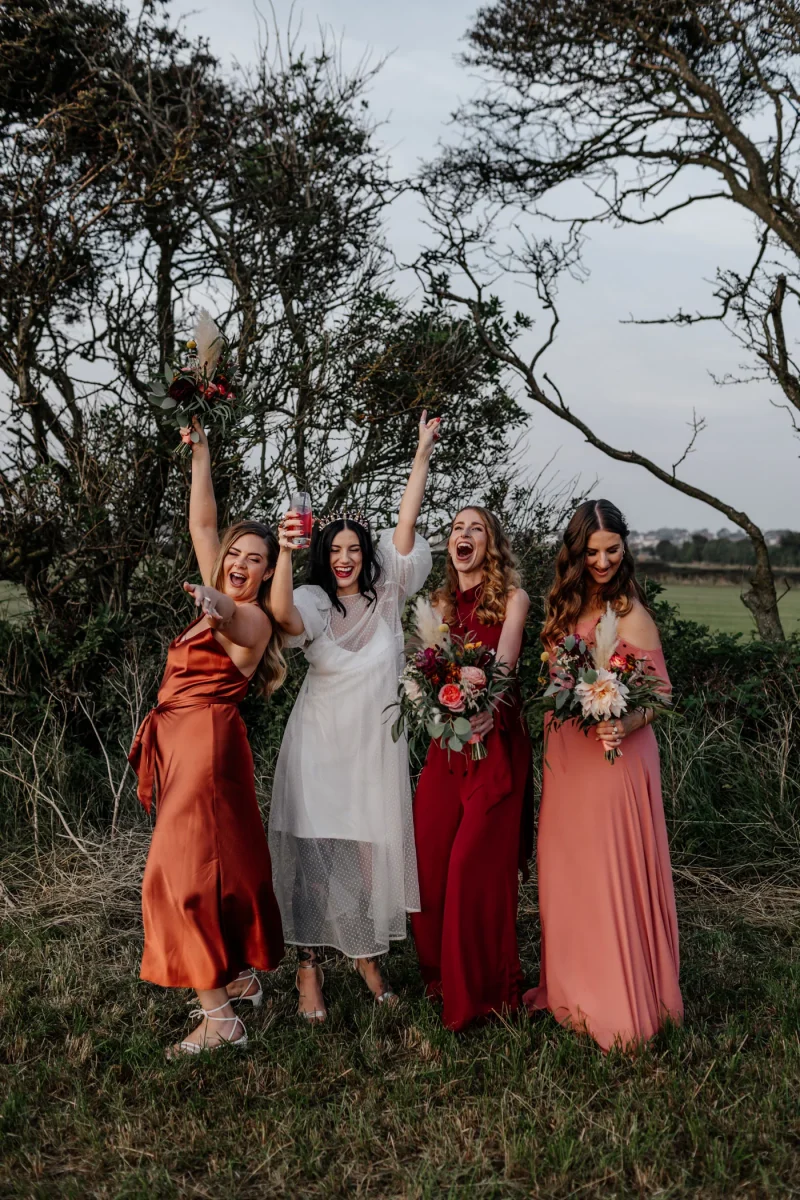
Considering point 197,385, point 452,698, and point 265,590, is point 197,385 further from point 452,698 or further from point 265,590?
point 452,698

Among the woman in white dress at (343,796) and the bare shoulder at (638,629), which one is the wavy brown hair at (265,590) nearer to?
the woman in white dress at (343,796)

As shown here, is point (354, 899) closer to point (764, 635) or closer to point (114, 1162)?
point (114, 1162)

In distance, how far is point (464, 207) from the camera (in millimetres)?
9859

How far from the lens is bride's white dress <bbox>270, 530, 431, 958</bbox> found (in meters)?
4.68

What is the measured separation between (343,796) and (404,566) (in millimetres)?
1123

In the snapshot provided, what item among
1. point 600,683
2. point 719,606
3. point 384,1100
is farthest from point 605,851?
point 719,606

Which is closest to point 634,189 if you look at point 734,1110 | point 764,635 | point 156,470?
point 764,635

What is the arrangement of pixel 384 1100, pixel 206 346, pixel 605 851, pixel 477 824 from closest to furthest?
1. pixel 384 1100
2. pixel 605 851
3. pixel 477 824
4. pixel 206 346

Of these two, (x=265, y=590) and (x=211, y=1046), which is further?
(x=265, y=590)

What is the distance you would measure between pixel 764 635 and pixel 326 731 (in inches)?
213

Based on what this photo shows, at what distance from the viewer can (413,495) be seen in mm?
4996

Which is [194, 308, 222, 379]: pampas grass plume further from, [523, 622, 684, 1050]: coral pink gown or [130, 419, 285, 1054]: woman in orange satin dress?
[523, 622, 684, 1050]: coral pink gown

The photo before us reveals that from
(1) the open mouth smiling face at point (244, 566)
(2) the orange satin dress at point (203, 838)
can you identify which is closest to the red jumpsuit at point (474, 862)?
(2) the orange satin dress at point (203, 838)

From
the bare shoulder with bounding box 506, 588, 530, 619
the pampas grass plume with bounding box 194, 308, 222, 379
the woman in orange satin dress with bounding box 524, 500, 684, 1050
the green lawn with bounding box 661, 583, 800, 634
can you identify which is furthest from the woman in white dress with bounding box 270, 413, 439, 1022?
the green lawn with bounding box 661, 583, 800, 634
